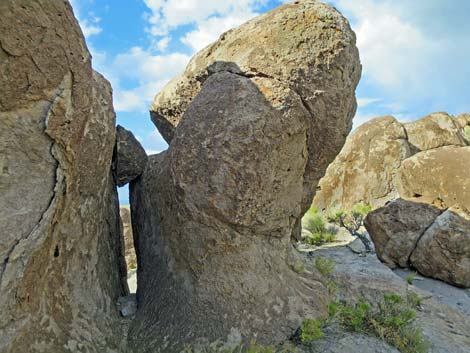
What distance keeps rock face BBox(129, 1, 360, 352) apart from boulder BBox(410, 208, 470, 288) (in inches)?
182

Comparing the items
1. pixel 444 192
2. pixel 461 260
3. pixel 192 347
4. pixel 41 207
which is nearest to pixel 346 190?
pixel 444 192

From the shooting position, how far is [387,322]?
18.0 feet

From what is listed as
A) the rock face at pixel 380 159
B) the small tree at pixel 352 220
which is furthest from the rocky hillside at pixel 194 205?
the rock face at pixel 380 159

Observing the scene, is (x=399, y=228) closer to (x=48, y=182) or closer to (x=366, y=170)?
(x=366, y=170)

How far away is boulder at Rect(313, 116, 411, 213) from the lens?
15.6m

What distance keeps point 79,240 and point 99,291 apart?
0.76m

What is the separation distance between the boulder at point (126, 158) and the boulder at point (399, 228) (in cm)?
611

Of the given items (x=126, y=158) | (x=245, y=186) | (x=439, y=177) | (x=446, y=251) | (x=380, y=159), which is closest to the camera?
(x=245, y=186)

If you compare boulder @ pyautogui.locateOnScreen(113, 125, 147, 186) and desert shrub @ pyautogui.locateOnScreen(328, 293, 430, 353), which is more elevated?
boulder @ pyautogui.locateOnScreen(113, 125, 147, 186)

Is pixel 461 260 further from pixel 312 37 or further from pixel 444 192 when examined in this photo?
pixel 312 37

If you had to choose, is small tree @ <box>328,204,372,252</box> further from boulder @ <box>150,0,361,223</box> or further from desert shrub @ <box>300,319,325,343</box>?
desert shrub @ <box>300,319,325,343</box>

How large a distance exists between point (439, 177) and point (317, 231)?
344cm

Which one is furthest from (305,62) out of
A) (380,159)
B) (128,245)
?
(128,245)

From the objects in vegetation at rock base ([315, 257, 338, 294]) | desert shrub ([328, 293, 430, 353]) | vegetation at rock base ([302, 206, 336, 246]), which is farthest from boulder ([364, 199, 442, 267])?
desert shrub ([328, 293, 430, 353])
